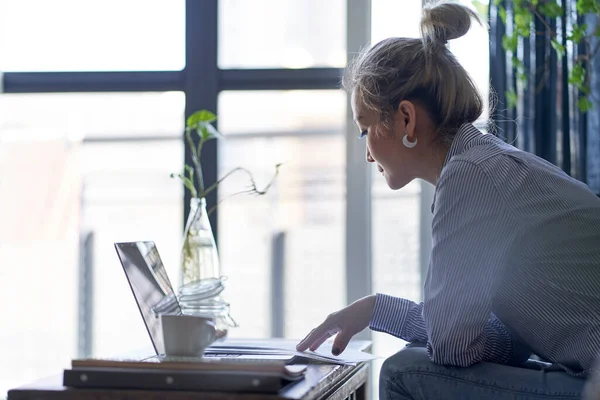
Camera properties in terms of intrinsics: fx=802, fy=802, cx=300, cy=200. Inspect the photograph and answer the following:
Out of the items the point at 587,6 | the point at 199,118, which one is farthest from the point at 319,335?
the point at 587,6

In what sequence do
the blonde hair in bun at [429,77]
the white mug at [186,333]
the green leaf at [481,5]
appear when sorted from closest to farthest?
the white mug at [186,333]
the blonde hair in bun at [429,77]
the green leaf at [481,5]

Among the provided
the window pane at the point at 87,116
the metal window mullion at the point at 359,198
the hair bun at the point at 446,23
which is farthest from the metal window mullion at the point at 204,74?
the hair bun at the point at 446,23

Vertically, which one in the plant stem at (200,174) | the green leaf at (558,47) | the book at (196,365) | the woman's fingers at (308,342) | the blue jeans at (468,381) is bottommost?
the blue jeans at (468,381)

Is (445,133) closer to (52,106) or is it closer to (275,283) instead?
(275,283)

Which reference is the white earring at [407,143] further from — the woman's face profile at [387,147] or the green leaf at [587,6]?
the green leaf at [587,6]

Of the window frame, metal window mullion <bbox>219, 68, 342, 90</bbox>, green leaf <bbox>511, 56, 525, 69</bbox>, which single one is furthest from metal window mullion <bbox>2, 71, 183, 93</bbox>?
green leaf <bbox>511, 56, 525, 69</bbox>

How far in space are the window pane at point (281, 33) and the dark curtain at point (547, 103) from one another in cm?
56

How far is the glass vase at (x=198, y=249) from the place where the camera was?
7.29ft

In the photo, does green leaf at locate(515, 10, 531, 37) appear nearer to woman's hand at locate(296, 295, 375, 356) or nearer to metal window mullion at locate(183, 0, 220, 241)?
metal window mullion at locate(183, 0, 220, 241)

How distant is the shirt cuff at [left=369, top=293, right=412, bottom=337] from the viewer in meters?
1.60

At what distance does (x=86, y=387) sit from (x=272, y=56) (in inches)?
68.6

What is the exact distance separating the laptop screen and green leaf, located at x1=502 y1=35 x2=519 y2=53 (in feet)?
A: 4.08

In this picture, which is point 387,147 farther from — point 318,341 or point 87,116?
point 87,116

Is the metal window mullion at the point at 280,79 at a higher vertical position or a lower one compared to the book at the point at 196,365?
higher
